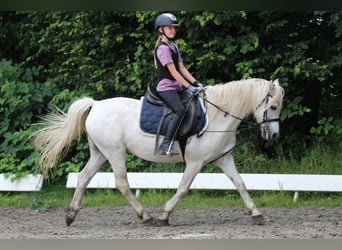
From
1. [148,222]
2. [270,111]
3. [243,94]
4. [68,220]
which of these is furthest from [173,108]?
[68,220]

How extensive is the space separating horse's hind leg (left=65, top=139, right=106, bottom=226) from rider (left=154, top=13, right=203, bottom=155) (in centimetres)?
77

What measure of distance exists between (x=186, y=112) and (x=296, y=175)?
2.59 metres

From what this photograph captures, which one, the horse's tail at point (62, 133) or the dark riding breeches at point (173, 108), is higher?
the dark riding breeches at point (173, 108)

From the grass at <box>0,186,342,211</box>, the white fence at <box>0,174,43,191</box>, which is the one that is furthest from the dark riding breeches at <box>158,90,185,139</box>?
the white fence at <box>0,174,43,191</box>

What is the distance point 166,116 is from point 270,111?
104 centimetres

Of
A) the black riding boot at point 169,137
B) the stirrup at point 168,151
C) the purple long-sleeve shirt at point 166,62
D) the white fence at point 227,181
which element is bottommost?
the white fence at point 227,181

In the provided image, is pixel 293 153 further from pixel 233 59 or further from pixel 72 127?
pixel 72 127

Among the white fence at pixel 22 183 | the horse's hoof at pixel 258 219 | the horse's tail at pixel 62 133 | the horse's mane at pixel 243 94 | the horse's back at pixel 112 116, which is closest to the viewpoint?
the horse's mane at pixel 243 94

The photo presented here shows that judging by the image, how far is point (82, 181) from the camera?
272 inches

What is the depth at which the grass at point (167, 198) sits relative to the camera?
331 inches

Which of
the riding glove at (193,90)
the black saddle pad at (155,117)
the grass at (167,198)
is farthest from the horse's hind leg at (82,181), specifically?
the grass at (167,198)

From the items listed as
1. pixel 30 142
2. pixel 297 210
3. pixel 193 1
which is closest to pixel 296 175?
pixel 297 210

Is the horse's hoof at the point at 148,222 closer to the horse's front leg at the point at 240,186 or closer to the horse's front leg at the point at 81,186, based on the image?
the horse's front leg at the point at 81,186

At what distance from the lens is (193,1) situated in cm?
435
